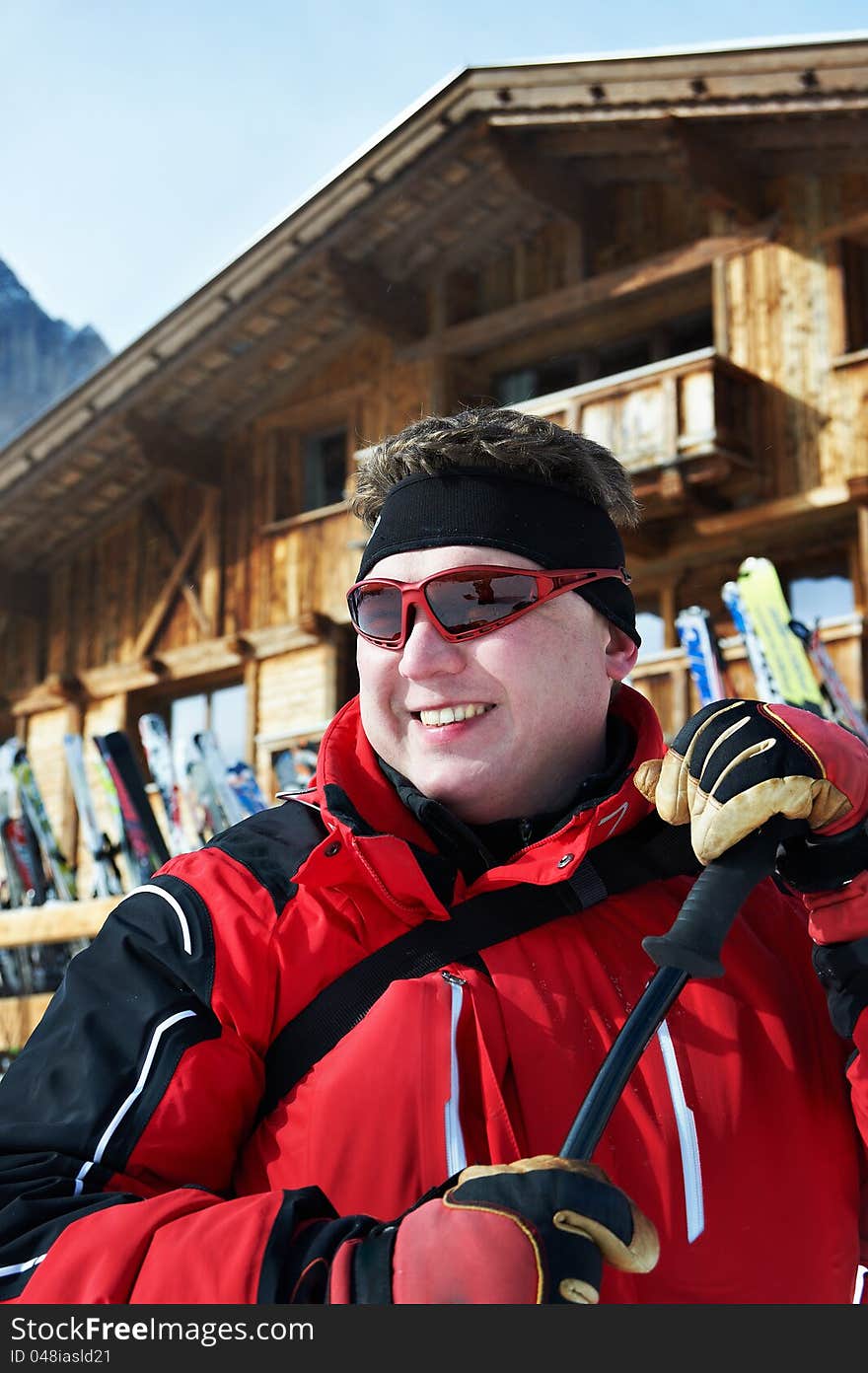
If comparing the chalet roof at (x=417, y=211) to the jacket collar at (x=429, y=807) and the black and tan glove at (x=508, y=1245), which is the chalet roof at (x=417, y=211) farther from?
the black and tan glove at (x=508, y=1245)

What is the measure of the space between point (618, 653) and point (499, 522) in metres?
0.35

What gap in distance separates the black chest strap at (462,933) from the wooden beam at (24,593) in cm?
1570

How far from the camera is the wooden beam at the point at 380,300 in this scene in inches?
522

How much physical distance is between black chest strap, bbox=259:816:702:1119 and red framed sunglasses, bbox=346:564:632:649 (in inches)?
15.2

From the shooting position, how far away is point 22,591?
16.8m

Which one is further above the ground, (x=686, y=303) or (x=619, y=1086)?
(x=686, y=303)

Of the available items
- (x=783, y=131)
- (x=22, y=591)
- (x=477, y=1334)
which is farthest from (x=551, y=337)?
(x=477, y=1334)

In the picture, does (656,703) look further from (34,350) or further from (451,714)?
(34,350)

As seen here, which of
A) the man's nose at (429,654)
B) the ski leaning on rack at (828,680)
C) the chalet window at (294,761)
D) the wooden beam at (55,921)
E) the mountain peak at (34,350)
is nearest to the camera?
the man's nose at (429,654)

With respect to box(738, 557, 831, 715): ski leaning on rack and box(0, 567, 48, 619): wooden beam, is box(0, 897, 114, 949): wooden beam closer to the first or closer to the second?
box(738, 557, 831, 715): ski leaning on rack

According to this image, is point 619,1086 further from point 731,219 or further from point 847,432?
point 731,219

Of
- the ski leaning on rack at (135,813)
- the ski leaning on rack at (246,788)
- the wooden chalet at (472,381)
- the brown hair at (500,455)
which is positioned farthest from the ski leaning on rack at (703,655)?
the brown hair at (500,455)

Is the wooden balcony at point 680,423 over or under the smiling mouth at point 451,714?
over

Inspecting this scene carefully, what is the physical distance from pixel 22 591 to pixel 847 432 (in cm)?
1021
